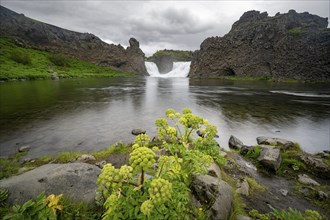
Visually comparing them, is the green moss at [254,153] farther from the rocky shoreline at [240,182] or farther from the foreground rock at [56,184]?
the foreground rock at [56,184]

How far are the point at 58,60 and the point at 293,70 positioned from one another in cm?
14342

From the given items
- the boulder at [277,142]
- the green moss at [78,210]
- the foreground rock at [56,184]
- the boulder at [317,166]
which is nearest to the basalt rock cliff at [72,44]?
the boulder at [277,142]

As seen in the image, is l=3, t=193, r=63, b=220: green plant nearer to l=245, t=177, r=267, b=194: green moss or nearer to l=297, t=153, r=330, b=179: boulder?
l=245, t=177, r=267, b=194: green moss

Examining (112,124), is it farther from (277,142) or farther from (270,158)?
(277,142)

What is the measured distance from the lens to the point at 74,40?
16612cm

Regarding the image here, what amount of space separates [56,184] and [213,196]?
15.9ft

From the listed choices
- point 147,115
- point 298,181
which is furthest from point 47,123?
point 298,181

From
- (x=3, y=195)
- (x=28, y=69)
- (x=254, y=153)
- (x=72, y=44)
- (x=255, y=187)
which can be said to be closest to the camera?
(x=3, y=195)

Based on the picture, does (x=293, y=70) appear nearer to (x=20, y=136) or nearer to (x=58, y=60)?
(x=20, y=136)

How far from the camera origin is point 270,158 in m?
10.2

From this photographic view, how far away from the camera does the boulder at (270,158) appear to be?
9.97 m

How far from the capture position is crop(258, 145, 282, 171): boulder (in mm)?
9969

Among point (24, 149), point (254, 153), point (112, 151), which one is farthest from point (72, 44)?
point (254, 153)

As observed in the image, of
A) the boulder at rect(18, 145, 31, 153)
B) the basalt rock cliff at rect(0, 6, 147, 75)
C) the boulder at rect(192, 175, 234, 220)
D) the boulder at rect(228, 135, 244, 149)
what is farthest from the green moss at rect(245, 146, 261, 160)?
the basalt rock cliff at rect(0, 6, 147, 75)
